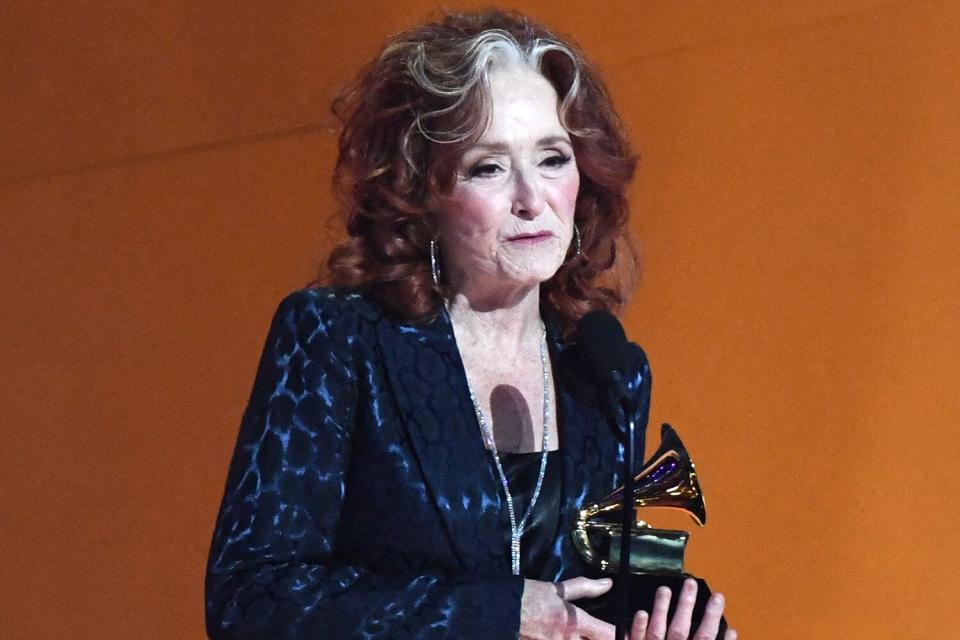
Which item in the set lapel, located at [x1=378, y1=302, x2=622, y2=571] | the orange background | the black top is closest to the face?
lapel, located at [x1=378, y1=302, x2=622, y2=571]

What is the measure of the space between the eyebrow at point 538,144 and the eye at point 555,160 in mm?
19

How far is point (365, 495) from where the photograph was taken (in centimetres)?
188

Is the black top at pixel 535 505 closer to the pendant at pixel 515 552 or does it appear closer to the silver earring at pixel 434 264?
the pendant at pixel 515 552

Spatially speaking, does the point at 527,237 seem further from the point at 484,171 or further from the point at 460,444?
the point at 460,444

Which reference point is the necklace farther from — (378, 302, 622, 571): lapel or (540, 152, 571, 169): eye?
(540, 152, 571, 169): eye

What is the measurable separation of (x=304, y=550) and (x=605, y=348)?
0.46 metres

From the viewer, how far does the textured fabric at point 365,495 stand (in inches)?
69.8

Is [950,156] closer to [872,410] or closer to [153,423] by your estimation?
[872,410]

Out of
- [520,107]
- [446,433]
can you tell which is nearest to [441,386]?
[446,433]

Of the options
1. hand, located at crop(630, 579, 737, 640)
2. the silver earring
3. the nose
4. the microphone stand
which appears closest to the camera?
the microphone stand

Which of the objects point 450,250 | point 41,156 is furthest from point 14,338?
point 450,250

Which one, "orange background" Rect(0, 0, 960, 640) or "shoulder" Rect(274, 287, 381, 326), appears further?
"orange background" Rect(0, 0, 960, 640)

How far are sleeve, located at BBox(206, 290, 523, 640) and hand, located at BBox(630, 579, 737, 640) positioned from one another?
16 cm

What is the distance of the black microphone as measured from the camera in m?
1.75
